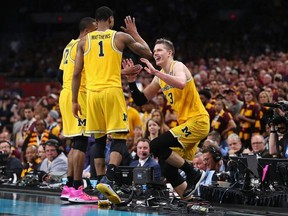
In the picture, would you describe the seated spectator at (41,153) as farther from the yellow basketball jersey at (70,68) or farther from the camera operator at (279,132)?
the camera operator at (279,132)

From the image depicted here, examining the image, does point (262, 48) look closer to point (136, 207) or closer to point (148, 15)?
point (148, 15)

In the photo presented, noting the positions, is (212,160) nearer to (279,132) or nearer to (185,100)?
(279,132)

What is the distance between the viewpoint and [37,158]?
15227 millimetres

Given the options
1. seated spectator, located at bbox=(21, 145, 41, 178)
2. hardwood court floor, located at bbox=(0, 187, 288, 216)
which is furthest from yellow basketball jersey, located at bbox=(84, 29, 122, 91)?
seated spectator, located at bbox=(21, 145, 41, 178)

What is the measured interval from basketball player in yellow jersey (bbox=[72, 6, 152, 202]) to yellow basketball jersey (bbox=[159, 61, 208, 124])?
58 cm

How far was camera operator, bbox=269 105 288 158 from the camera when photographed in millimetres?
10234

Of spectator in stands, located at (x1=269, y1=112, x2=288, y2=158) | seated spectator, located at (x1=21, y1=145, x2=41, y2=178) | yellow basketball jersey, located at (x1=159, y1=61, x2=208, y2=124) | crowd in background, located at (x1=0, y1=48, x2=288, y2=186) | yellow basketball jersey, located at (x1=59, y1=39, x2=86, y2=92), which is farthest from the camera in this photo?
seated spectator, located at (x1=21, y1=145, x2=41, y2=178)

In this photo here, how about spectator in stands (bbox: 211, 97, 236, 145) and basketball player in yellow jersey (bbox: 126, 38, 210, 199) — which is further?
spectator in stands (bbox: 211, 97, 236, 145)

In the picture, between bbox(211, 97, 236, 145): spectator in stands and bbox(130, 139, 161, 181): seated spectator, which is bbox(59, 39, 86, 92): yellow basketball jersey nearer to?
bbox(130, 139, 161, 181): seated spectator

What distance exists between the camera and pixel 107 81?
10406 millimetres

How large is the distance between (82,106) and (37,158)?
14.3 feet

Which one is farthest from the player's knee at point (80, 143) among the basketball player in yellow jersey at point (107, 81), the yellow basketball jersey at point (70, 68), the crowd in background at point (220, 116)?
the crowd in background at point (220, 116)

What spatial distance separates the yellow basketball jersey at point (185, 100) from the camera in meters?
10.2

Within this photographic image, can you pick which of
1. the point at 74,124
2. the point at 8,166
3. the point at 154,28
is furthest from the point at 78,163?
the point at 154,28
